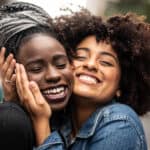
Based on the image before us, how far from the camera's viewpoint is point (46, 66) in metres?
2.61

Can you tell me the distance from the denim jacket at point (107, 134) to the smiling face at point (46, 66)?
0.70 ft

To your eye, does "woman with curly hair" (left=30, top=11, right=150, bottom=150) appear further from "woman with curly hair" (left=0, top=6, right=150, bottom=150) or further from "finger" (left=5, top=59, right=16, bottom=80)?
"finger" (left=5, top=59, right=16, bottom=80)

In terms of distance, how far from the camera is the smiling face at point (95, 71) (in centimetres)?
292

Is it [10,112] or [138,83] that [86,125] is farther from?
[10,112]

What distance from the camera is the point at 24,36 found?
2.62 metres

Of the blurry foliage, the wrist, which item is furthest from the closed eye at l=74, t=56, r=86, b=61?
the blurry foliage

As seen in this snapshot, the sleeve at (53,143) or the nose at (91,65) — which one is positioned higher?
the nose at (91,65)

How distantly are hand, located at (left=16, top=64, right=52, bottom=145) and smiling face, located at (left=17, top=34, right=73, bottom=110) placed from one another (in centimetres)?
6

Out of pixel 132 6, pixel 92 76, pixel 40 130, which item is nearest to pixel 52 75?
pixel 40 130

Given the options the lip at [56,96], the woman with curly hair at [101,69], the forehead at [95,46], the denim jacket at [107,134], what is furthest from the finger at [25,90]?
the forehead at [95,46]

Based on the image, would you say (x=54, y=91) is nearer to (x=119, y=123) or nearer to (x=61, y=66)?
(x=61, y=66)

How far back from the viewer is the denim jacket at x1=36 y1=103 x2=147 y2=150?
2584mm

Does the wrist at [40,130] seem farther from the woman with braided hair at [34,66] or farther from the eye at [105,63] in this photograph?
the eye at [105,63]

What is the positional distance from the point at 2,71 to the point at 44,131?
0.42 metres
